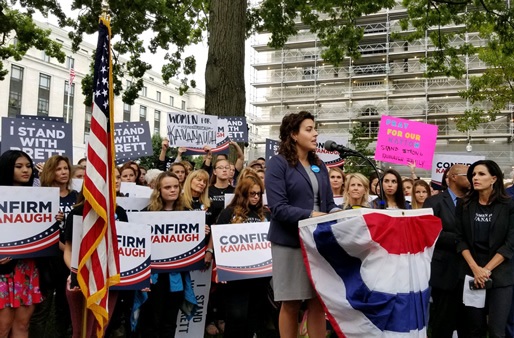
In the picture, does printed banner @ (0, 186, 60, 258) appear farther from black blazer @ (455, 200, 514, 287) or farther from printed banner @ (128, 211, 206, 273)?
black blazer @ (455, 200, 514, 287)

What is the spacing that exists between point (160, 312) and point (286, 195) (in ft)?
6.88

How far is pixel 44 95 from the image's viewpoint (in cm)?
5266

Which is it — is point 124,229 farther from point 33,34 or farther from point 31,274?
point 33,34

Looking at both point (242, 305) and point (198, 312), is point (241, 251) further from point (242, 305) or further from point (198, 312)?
point (198, 312)

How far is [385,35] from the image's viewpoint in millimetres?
49625

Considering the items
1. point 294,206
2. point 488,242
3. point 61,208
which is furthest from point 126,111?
point 294,206

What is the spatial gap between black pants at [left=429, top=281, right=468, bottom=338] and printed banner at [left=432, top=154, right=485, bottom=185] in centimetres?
327

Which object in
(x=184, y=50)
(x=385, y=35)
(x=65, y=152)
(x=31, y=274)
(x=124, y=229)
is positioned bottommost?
(x=31, y=274)

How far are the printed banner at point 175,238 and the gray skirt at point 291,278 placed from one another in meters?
1.62

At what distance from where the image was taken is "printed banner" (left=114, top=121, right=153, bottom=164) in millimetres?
9523

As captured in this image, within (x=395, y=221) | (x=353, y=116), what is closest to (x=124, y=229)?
(x=395, y=221)

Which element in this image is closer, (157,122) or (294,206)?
(294,206)

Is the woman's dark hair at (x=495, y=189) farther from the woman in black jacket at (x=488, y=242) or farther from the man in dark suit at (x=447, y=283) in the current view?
the man in dark suit at (x=447, y=283)

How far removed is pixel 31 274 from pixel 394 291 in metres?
3.33
